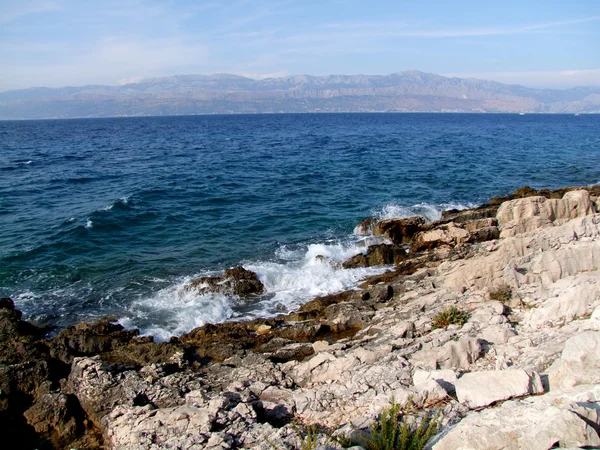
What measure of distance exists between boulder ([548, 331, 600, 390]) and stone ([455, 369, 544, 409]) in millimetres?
358

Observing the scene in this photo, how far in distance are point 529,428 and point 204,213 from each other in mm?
30356

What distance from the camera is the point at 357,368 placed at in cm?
1198

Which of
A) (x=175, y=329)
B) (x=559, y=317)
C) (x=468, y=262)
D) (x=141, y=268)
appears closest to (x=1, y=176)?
(x=141, y=268)

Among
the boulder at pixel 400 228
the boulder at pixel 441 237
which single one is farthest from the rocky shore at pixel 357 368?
the boulder at pixel 400 228

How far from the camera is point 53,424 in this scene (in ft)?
38.5

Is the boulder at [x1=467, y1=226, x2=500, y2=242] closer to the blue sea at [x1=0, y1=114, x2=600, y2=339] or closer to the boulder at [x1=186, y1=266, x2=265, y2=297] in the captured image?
the blue sea at [x1=0, y1=114, x2=600, y2=339]

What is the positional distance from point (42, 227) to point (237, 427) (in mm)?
27136

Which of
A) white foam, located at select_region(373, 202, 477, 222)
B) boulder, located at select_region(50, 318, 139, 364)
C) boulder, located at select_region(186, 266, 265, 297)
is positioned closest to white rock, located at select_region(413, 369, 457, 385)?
boulder, located at select_region(50, 318, 139, 364)

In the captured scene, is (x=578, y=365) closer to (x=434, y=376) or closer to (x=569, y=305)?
(x=434, y=376)

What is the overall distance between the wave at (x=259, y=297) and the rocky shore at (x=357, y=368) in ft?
4.35

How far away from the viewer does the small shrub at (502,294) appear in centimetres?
1429

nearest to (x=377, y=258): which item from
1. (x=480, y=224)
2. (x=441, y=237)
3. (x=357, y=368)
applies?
(x=441, y=237)

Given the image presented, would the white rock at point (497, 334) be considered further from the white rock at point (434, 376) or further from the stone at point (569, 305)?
the white rock at point (434, 376)

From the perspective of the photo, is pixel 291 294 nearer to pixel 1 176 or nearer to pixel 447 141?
pixel 1 176
